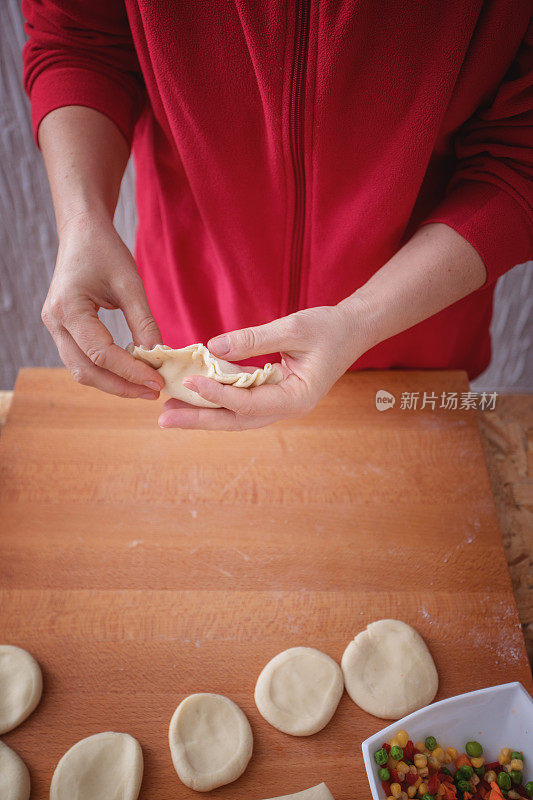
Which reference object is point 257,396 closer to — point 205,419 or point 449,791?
point 205,419

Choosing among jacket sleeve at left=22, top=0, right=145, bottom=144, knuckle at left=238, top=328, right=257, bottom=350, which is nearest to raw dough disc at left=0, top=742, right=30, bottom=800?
knuckle at left=238, top=328, right=257, bottom=350

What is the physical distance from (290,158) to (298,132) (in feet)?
0.17

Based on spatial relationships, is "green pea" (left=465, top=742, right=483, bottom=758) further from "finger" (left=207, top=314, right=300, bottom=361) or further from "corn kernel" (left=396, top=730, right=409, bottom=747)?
"finger" (left=207, top=314, right=300, bottom=361)

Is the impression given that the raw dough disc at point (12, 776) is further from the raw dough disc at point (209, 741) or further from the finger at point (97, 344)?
the finger at point (97, 344)

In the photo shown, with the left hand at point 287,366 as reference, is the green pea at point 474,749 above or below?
below

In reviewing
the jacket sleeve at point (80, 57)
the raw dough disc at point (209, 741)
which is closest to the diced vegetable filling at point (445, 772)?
the raw dough disc at point (209, 741)

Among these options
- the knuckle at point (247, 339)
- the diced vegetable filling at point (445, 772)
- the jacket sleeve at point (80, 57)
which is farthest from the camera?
the jacket sleeve at point (80, 57)

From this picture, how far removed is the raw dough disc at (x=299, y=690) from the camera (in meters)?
0.96

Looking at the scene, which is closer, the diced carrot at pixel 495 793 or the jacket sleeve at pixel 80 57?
the diced carrot at pixel 495 793

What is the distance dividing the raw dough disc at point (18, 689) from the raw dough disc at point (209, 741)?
236mm

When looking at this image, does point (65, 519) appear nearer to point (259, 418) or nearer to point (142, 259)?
point (259, 418)

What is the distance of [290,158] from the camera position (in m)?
1.05

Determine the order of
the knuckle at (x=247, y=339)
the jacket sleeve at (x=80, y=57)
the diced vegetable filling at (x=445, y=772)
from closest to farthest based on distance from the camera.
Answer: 1. the diced vegetable filling at (x=445, y=772)
2. the knuckle at (x=247, y=339)
3. the jacket sleeve at (x=80, y=57)

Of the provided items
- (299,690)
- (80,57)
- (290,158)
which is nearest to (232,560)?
(299,690)
